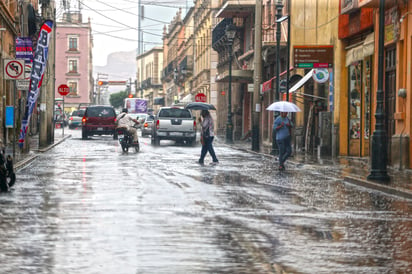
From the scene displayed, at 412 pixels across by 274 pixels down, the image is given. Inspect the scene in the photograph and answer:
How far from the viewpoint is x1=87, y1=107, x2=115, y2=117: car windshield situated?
45.8 metres

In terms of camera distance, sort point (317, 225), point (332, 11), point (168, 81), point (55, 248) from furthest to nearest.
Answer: point (168, 81)
point (332, 11)
point (317, 225)
point (55, 248)

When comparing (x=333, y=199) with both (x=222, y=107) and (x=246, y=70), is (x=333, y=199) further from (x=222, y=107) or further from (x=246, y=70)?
(x=222, y=107)

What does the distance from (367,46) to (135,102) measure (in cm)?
6552

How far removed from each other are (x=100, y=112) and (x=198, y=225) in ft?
118

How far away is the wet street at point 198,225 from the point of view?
25.7ft

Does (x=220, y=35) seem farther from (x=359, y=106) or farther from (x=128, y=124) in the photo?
(x=359, y=106)

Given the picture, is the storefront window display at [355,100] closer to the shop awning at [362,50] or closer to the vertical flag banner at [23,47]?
the shop awning at [362,50]

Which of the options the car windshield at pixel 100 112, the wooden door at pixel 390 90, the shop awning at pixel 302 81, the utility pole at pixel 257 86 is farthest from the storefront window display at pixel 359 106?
the car windshield at pixel 100 112

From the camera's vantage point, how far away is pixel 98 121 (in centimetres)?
4544

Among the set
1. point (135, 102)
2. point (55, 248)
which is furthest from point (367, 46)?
point (135, 102)

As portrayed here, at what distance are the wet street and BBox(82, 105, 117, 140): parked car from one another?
26680mm

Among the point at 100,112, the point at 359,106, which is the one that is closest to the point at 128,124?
the point at 359,106

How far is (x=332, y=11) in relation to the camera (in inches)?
1248

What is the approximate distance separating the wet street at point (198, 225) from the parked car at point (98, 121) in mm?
26680
